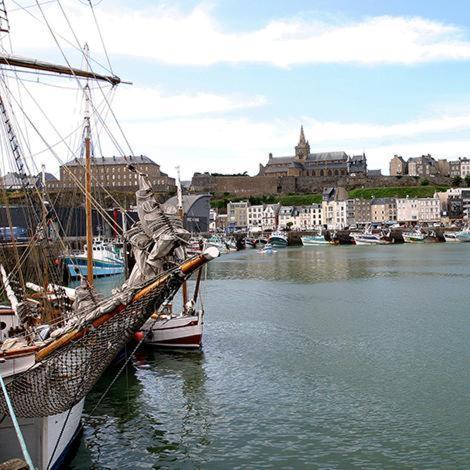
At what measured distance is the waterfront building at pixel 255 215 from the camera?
174 meters

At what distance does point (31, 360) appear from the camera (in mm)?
12422

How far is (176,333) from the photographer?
25766 millimetres

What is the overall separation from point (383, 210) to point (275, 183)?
127 feet

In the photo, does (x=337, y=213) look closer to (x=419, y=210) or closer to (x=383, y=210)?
(x=383, y=210)

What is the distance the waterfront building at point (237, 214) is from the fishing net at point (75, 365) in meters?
163

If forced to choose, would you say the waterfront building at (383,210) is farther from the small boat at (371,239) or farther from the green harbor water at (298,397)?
the green harbor water at (298,397)

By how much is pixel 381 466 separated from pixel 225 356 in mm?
11630

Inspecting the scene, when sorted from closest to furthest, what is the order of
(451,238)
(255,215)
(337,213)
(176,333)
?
(176,333) < (451,238) < (337,213) < (255,215)

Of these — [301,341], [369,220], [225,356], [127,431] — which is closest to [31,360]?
[127,431]

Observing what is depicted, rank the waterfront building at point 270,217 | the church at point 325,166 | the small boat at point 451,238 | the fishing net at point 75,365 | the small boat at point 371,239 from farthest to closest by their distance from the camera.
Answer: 1. the church at point 325,166
2. the waterfront building at point 270,217
3. the small boat at point 451,238
4. the small boat at point 371,239
5. the fishing net at point 75,365

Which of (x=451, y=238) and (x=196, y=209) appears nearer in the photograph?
(x=196, y=209)

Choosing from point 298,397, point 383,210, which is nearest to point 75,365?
point 298,397

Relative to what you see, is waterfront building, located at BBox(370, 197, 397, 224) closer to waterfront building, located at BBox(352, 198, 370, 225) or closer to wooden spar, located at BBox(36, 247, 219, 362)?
waterfront building, located at BBox(352, 198, 370, 225)

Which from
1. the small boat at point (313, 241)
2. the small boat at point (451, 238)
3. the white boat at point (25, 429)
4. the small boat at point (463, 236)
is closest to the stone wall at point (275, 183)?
the small boat at point (313, 241)
